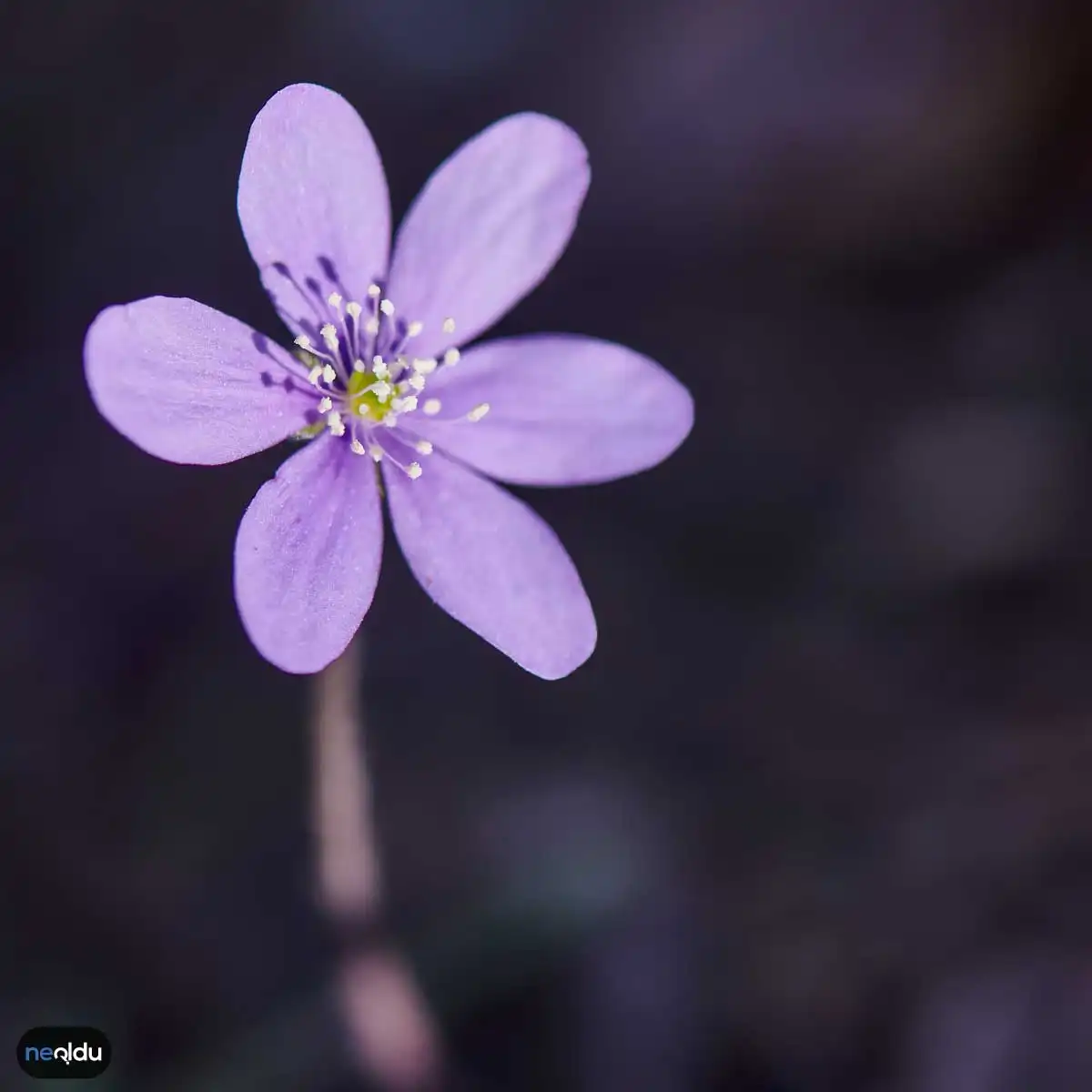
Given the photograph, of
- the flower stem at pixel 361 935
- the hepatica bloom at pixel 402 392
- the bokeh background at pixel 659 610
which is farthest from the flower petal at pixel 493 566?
the bokeh background at pixel 659 610

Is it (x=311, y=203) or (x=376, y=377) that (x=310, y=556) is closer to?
(x=376, y=377)

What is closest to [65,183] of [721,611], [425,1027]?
[721,611]

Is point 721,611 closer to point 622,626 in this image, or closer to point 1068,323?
point 622,626

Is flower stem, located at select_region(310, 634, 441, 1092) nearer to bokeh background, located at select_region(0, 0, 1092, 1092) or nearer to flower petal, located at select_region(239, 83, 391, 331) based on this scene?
bokeh background, located at select_region(0, 0, 1092, 1092)

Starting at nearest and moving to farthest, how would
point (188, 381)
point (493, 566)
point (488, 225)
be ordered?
point (188, 381)
point (493, 566)
point (488, 225)

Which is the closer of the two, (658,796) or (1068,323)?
(658,796)

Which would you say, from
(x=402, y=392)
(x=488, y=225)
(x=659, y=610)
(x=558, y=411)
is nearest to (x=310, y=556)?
(x=402, y=392)
